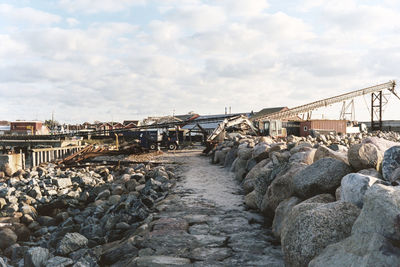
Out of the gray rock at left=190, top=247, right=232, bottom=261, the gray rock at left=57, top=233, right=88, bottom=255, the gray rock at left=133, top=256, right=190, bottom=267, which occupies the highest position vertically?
the gray rock at left=133, top=256, right=190, bottom=267

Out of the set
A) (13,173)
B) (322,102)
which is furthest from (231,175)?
(322,102)

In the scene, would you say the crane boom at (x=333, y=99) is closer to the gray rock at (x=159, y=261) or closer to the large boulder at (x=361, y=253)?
the gray rock at (x=159, y=261)

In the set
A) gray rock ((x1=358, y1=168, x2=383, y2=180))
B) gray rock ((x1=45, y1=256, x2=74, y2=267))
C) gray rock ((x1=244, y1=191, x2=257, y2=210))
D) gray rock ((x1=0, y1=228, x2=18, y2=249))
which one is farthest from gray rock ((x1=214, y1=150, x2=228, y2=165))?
gray rock ((x1=45, y1=256, x2=74, y2=267))

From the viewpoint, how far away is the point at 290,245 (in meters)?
3.38

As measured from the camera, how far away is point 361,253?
2609mm

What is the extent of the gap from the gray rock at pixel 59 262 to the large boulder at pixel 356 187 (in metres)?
4.27

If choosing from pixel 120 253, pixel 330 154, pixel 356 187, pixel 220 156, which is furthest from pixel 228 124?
pixel 356 187

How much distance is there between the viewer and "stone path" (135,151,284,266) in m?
4.14

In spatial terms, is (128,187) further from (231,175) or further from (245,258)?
(245,258)

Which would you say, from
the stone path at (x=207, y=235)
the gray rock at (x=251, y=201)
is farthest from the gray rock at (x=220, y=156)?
the gray rock at (x=251, y=201)

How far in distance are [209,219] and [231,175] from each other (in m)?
5.45

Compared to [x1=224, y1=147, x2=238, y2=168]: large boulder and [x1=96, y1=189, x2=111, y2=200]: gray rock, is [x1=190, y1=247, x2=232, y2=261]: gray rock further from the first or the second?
[x1=224, y1=147, x2=238, y2=168]: large boulder

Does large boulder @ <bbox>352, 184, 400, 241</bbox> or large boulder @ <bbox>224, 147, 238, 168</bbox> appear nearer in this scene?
large boulder @ <bbox>352, 184, 400, 241</bbox>

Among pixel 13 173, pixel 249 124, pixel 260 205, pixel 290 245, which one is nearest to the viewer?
pixel 290 245
